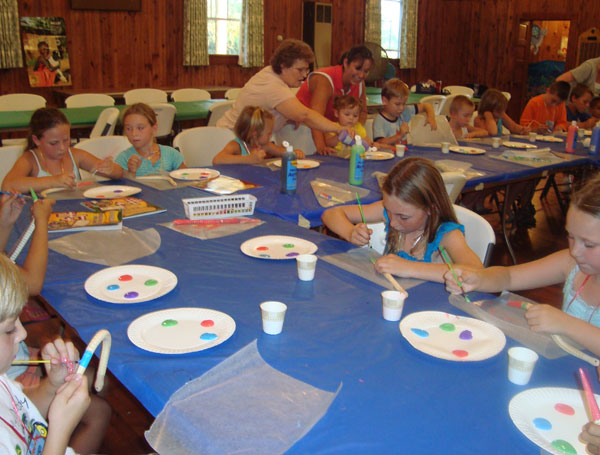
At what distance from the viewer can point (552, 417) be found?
1070 mm

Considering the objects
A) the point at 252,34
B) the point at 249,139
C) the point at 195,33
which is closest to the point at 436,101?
the point at 252,34

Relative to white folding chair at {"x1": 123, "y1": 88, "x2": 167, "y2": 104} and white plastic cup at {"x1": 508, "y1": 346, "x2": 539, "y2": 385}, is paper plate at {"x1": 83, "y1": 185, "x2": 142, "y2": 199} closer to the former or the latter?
white plastic cup at {"x1": 508, "y1": 346, "x2": 539, "y2": 385}

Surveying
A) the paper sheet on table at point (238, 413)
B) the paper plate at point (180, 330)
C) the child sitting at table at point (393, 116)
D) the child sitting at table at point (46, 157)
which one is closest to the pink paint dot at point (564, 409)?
the paper sheet on table at point (238, 413)

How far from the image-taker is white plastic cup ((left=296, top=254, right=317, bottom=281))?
5.53 ft

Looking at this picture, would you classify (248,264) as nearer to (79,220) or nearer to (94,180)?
(79,220)

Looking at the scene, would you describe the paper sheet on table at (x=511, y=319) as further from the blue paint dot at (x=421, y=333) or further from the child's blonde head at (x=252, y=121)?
the child's blonde head at (x=252, y=121)

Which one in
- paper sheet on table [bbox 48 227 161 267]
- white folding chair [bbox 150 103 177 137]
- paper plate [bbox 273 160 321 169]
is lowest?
paper sheet on table [bbox 48 227 161 267]

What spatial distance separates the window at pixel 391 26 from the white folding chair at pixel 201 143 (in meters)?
7.21

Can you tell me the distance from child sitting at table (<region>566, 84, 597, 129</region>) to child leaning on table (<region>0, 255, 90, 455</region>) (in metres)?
6.38

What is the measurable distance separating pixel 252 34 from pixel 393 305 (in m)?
7.56

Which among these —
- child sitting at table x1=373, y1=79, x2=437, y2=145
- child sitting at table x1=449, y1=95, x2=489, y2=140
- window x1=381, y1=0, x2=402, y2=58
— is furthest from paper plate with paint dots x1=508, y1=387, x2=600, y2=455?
window x1=381, y1=0, x2=402, y2=58

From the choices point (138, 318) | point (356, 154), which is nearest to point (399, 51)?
point (356, 154)

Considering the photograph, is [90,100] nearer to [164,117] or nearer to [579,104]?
[164,117]

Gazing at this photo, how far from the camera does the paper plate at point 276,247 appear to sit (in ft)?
Result: 6.30
